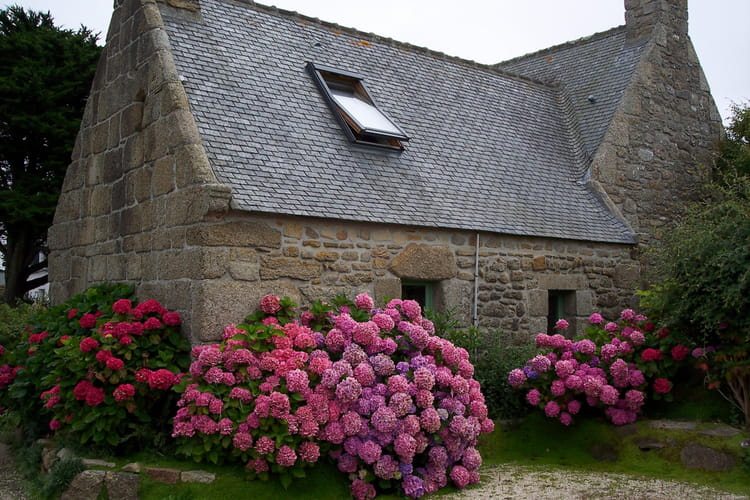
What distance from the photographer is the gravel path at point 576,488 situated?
5.29 metres

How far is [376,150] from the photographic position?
860 centimetres

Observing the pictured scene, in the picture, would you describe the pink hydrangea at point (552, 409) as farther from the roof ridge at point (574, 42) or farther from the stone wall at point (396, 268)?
the roof ridge at point (574, 42)

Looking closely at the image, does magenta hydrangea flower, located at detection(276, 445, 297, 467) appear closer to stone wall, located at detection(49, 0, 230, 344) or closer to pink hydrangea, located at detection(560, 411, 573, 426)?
stone wall, located at detection(49, 0, 230, 344)

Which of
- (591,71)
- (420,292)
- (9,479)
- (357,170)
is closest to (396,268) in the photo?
(420,292)

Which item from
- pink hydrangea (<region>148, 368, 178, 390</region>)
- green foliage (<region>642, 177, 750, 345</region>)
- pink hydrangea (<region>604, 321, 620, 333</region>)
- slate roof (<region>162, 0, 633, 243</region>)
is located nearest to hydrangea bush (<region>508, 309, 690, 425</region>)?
pink hydrangea (<region>604, 321, 620, 333</region>)

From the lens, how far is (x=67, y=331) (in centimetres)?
701

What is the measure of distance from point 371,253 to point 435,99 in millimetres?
3823

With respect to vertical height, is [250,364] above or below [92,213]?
below

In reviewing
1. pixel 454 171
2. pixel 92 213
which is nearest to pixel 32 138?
pixel 92 213

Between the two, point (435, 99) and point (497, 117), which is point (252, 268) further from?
point (497, 117)

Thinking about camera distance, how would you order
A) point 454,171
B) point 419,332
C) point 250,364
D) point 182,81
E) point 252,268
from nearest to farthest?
1. point 250,364
2. point 419,332
3. point 252,268
4. point 182,81
5. point 454,171

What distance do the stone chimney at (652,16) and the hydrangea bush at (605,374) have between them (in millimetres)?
7050

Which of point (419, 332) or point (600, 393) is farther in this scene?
point (600, 393)

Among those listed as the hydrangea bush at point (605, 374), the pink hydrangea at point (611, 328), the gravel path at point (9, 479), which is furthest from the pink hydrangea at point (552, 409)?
the gravel path at point (9, 479)
